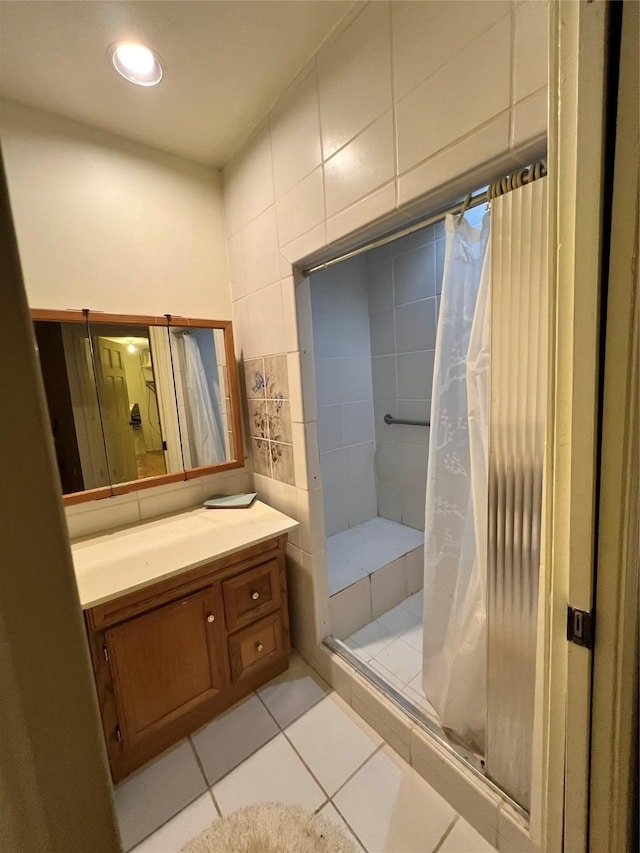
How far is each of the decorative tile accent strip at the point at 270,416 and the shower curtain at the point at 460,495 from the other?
610mm

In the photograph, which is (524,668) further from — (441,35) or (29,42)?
(29,42)

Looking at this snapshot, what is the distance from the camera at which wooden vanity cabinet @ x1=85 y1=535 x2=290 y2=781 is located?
1.10 meters

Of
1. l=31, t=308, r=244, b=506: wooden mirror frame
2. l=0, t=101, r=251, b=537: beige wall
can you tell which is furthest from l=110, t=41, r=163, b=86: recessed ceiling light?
l=31, t=308, r=244, b=506: wooden mirror frame

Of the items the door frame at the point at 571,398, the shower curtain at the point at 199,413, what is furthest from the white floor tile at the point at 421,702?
the shower curtain at the point at 199,413

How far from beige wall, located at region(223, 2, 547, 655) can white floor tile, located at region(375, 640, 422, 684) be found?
1.03ft

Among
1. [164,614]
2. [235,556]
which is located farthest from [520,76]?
[164,614]

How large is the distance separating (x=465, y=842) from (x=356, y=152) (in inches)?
78.6

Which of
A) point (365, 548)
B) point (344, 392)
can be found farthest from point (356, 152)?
point (365, 548)

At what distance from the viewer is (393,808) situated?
1.04 m

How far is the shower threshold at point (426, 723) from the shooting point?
96 centimetres

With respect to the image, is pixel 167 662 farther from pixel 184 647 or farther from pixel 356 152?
pixel 356 152

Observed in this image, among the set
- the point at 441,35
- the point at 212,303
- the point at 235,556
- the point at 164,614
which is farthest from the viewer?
the point at 212,303

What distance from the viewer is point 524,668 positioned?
2.87 ft

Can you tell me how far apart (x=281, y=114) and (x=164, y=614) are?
5.96 ft
